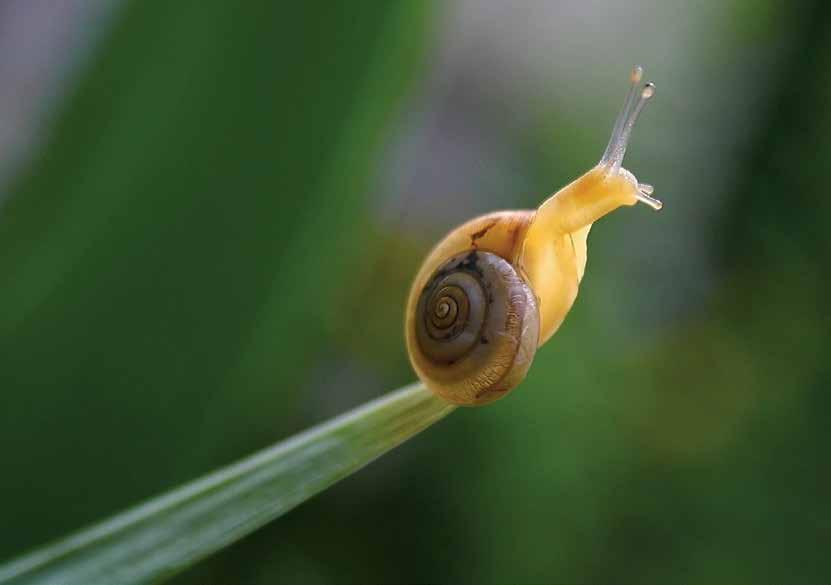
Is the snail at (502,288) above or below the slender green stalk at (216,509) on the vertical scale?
above

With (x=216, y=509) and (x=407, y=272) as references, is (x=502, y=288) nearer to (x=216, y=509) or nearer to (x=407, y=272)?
(x=216, y=509)

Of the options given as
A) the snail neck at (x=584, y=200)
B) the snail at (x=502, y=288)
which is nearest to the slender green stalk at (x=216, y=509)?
the snail at (x=502, y=288)

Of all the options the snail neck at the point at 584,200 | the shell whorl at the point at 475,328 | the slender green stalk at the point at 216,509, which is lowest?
the slender green stalk at the point at 216,509

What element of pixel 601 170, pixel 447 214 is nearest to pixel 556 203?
pixel 601 170

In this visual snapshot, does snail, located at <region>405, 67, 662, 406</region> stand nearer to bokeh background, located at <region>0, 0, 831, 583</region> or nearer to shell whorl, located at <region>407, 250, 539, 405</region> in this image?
shell whorl, located at <region>407, 250, 539, 405</region>

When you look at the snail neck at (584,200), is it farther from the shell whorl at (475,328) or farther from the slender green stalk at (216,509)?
the slender green stalk at (216,509)

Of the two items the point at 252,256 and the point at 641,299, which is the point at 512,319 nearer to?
the point at 252,256
